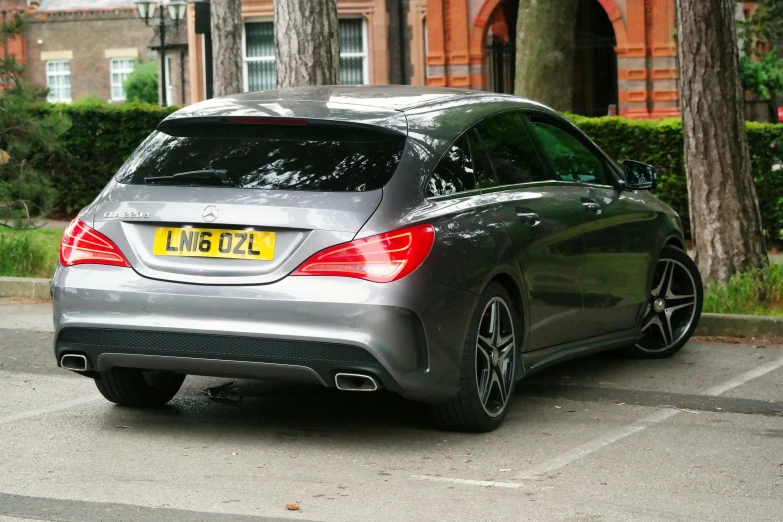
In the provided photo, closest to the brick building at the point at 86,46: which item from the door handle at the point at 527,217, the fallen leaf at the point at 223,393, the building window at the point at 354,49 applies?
the building window at the point at 354,49

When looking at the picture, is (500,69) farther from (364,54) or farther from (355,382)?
(355,382)

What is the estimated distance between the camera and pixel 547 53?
18469mm

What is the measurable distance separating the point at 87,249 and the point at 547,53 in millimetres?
12390

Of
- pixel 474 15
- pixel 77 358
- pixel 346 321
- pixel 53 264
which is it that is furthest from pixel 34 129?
pixel 474 15

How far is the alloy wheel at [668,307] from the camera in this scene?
31.1 feet

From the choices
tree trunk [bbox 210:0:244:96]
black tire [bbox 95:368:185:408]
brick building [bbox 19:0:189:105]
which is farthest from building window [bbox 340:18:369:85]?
brick building [bbox 19:0:189:105]

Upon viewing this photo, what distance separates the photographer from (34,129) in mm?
13961

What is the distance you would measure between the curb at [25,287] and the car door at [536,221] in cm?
584

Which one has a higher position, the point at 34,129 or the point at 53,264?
the point at 34,129

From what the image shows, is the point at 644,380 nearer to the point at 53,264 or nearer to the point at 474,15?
the point at 53,264

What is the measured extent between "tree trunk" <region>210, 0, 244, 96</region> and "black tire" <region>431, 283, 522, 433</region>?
34.8ft

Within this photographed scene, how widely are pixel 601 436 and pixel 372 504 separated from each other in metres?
1.79

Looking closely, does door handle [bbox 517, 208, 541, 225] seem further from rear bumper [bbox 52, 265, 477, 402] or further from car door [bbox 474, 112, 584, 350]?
rear bumper [bbox 52, 265, 477, 402]

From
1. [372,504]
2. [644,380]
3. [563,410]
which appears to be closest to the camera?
[372,504]
